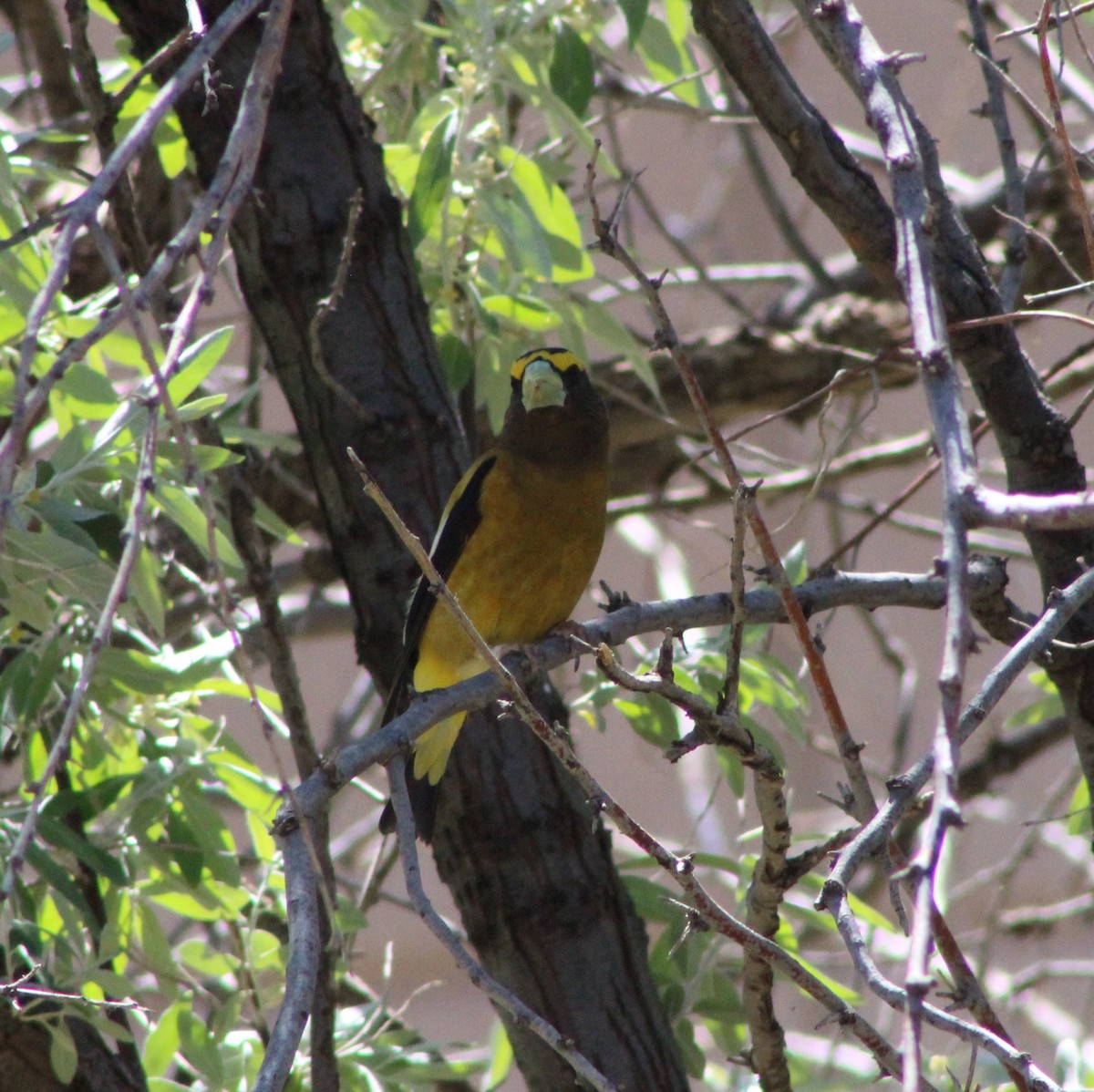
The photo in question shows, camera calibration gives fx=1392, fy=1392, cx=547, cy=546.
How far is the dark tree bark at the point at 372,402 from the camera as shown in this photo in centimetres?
279

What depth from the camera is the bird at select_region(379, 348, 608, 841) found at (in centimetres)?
304

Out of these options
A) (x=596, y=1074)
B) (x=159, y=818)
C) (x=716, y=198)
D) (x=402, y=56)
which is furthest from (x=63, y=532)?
(x=716, y=198)

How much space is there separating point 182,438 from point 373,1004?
6.05ft

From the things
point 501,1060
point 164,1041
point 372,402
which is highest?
point 372,402

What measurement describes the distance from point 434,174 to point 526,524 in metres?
0.80

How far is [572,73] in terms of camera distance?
9.23 feet

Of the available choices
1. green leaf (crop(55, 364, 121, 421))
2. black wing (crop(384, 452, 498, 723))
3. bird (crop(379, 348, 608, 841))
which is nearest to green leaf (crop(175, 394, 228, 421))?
green leaf (crop(55, 364, 121, 421))

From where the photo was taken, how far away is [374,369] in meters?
2.91

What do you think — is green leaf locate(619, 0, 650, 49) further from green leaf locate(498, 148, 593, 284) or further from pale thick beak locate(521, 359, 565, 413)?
pale thick beak locate(521, 359, 565, 413)

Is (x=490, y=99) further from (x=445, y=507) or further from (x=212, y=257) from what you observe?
(x=212, y=257)

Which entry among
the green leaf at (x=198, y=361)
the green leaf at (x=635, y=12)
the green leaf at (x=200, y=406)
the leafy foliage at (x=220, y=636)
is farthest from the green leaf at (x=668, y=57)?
the green leaf at (x=200, y=406)

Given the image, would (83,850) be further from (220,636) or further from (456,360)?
(456,360)

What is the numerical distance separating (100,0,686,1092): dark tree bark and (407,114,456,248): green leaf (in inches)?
6.3

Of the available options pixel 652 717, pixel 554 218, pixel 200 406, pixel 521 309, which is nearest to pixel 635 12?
pixel 554 218
